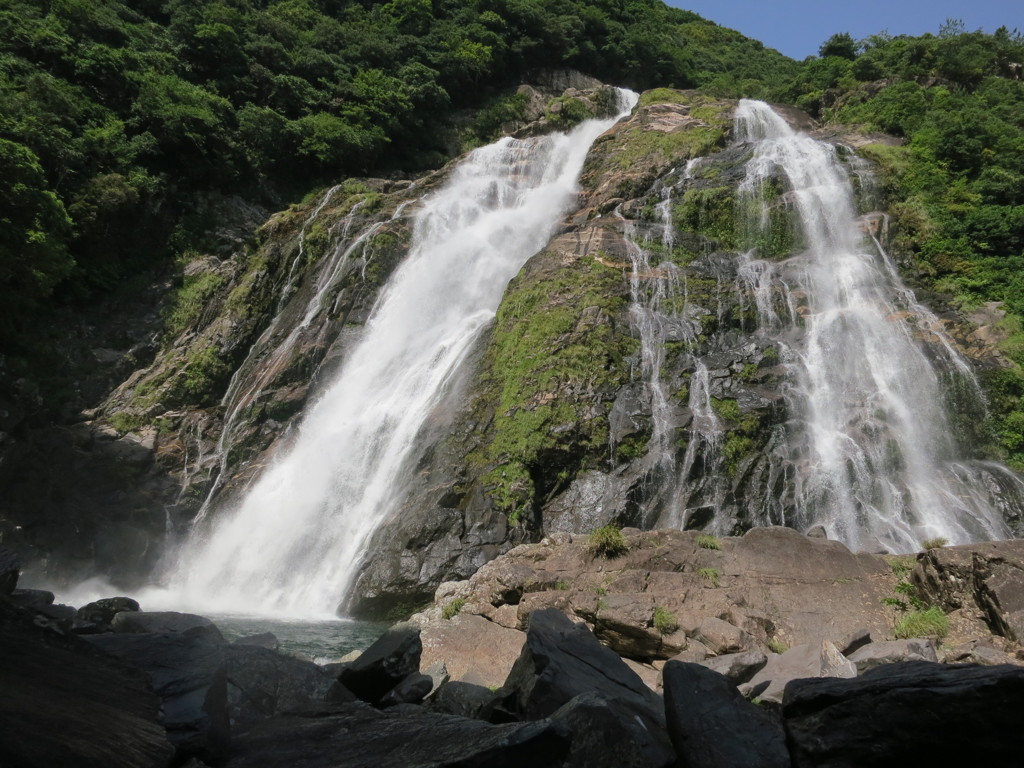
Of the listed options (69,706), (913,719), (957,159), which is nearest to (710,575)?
(913,719)

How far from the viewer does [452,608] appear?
9453 millimetres

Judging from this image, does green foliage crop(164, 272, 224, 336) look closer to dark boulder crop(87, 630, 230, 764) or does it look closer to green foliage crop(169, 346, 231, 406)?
green foliage crop(169, 346, 231, 406)

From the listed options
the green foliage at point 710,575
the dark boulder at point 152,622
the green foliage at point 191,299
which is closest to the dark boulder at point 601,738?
the dark boulder at point 152,622

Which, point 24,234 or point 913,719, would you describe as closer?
point 913,719

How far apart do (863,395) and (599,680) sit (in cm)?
1315

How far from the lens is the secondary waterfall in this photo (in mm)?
14570

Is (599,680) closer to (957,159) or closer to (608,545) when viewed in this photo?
(608,545)

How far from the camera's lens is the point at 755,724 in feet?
12.3

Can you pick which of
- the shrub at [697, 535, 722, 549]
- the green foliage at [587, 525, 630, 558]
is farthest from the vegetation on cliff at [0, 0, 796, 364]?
the shrub at [697, 535, 722, 549]

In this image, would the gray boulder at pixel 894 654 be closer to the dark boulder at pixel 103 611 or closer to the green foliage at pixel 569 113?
the dark boulder at pixel 103 611

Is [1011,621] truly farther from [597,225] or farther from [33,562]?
[33,562]

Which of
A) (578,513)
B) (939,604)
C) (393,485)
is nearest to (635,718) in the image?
(939,604)

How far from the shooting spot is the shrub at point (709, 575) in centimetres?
885

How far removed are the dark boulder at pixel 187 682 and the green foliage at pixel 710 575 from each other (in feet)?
21.1
